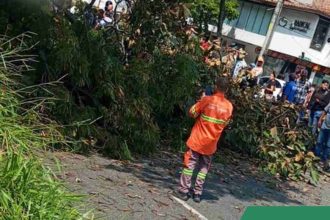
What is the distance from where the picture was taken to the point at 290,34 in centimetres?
4303

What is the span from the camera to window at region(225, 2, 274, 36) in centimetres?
4522

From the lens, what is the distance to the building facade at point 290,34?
134ft

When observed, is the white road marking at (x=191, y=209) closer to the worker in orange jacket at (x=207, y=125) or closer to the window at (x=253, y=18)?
the worker in orange jacket at (x=207, y=125)

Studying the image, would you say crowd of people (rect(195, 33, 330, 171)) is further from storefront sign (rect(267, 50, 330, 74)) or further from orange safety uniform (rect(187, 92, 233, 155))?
storefront sign (rect(267, 50, 330, 74))

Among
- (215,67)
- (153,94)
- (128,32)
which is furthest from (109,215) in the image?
(215,67)

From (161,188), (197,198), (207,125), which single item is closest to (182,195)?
(197,198)

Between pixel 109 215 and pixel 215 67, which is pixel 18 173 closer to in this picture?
pixel 109 215

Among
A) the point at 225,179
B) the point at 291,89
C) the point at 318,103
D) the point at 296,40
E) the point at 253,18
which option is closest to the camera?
the point at 225,179

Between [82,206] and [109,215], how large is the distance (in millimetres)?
1188

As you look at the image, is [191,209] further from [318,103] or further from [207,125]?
[318,103]

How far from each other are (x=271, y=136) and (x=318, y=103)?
4.03 metres

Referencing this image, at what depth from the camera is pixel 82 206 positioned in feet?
13.0

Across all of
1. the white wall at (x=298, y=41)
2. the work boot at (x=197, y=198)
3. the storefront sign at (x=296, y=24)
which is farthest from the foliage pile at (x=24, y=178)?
the storefront sign at (x=296, y=24)

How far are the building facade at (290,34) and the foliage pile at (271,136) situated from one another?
29796 mm
